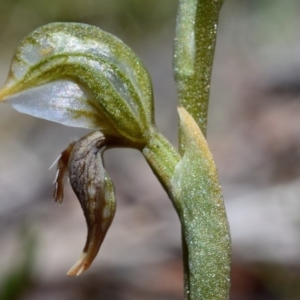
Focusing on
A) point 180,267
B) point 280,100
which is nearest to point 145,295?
point 180,267

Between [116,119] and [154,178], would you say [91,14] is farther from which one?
[116,119]

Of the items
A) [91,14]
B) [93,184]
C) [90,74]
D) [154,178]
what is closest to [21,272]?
[93,184]

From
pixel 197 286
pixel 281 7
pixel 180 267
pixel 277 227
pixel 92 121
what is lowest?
pixel 197 286

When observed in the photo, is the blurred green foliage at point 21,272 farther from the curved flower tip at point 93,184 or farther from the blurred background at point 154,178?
the curved flower tip at point 93,184

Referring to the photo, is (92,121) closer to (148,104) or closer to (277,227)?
(148,104)

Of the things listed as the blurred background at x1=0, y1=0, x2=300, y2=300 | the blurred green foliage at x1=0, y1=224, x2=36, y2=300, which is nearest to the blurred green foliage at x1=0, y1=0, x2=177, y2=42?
A: the blurred background at x1=0, y1=0, x2=300, y2=300

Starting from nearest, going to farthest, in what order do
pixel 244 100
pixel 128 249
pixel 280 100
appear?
pixel 128 249
pixel 280 100
pixel 244 100

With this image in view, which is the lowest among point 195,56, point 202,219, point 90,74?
point 202,219
